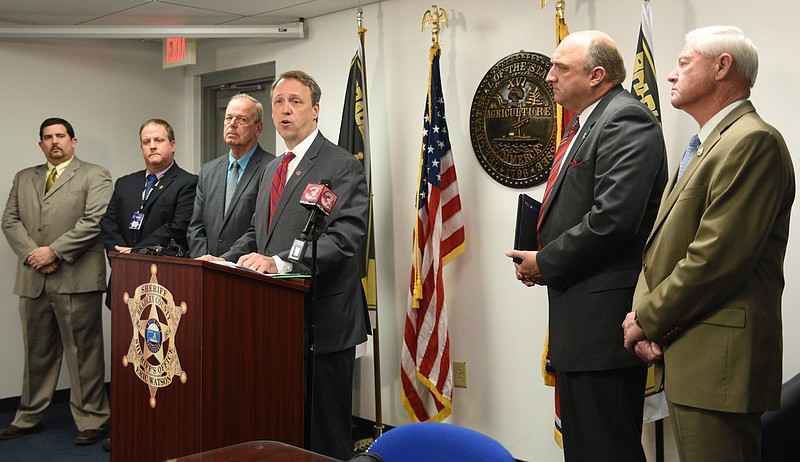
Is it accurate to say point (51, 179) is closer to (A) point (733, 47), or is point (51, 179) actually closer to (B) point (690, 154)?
(B) point (690, 154)

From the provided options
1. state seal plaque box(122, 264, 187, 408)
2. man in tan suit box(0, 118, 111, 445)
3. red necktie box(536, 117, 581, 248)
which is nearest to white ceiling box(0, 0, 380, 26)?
man in tan suit box(0, 118, 111, 445)

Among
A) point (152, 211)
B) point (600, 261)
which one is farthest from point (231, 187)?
point (600, 261)

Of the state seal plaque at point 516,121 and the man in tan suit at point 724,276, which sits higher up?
the state seal plaque at point 516,121

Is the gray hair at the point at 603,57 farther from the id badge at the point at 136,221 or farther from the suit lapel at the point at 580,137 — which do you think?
the id badge at the point at 136,221

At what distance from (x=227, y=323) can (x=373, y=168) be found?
Answer: 224 cm

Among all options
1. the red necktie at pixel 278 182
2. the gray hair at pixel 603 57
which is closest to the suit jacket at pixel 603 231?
the gray hair at pixel 603 57

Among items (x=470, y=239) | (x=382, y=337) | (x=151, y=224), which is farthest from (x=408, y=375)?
(x=151, y=224)

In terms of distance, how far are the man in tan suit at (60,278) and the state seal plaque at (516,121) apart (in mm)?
2248

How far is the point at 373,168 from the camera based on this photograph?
458cm

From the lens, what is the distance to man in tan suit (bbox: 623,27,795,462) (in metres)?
1.96

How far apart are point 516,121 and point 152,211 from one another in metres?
2.01

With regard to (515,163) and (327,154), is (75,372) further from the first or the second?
(515,163)

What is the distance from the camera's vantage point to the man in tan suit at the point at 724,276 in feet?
6.43

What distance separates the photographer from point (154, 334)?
8.39 ft
